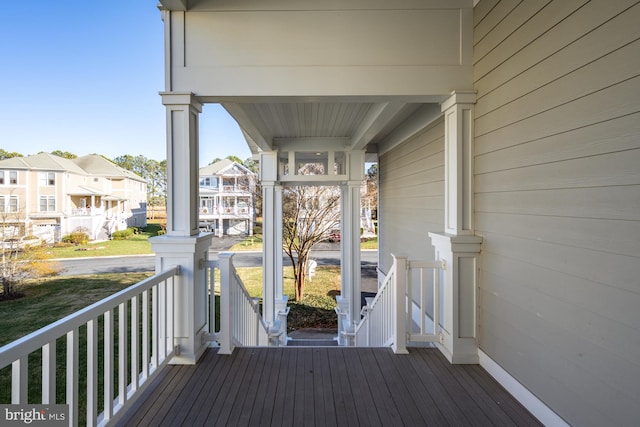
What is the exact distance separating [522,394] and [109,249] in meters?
16.7

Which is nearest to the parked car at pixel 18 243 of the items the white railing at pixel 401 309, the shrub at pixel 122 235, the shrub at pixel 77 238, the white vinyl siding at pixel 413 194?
the shrub at pixel 77 238

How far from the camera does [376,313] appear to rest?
365 cm

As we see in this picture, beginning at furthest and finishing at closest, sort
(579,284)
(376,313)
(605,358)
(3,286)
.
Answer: (3,286)
(376,313)
(579,284)
(605,358)

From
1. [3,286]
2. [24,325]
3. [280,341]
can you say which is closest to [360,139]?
[280,341]

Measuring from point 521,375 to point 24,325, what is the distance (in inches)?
Result: 305

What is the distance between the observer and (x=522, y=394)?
1.79 m

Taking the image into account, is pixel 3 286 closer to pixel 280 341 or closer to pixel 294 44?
pixel 280 341

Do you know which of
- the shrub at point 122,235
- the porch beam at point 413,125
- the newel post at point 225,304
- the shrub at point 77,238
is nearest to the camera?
the newel post at point 225,304

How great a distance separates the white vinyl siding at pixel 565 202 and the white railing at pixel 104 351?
229 cm

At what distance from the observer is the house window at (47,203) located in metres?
12.5

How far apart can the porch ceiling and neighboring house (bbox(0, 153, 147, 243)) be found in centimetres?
845

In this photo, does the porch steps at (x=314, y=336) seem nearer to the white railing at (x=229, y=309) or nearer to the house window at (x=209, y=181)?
the white railing at (x=229, y=309)

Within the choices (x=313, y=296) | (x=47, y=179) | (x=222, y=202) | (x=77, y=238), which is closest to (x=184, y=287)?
(x=313, y=296)

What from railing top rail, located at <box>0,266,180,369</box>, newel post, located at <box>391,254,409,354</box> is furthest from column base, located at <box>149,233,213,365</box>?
newel post, located at <box>391,254,409,354</box>
